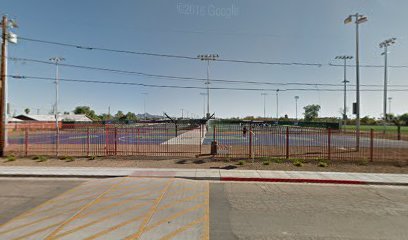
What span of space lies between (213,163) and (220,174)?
2.39 m

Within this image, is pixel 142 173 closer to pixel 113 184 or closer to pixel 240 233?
pixel 113 184

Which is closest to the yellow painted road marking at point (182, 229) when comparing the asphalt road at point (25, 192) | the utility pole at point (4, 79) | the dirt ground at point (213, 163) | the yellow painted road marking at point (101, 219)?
the yellow painted road marking at point (101, 219)

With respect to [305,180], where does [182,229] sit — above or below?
above

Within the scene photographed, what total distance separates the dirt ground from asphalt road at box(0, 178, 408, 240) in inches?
112

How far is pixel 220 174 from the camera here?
402 inches

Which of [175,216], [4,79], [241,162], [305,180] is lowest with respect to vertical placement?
[305,180]

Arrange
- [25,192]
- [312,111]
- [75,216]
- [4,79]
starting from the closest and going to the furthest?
[75,216] → [25,192] → [4,79] → [312,111]

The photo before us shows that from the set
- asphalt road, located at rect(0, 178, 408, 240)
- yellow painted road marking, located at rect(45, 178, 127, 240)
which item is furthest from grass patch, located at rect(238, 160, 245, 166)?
yellow painted road marking, located at rect(45, 178, 127, 240)

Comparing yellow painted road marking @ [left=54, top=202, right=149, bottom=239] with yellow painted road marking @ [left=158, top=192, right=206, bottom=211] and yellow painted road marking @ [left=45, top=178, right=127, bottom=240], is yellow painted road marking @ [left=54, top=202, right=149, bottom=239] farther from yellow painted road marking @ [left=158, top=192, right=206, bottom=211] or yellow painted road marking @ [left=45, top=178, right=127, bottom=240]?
yellow painted road marking @ [left=158, top=192, right=206, bottom=211]

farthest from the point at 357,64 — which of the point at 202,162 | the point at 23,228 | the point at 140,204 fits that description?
the point at 23,228

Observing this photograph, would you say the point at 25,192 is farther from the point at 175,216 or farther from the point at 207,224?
the point at 207,224

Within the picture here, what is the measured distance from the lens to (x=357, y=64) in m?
17.0

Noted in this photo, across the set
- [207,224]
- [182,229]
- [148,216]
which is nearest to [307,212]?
[207,224]

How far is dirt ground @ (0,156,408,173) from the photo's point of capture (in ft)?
38.1
